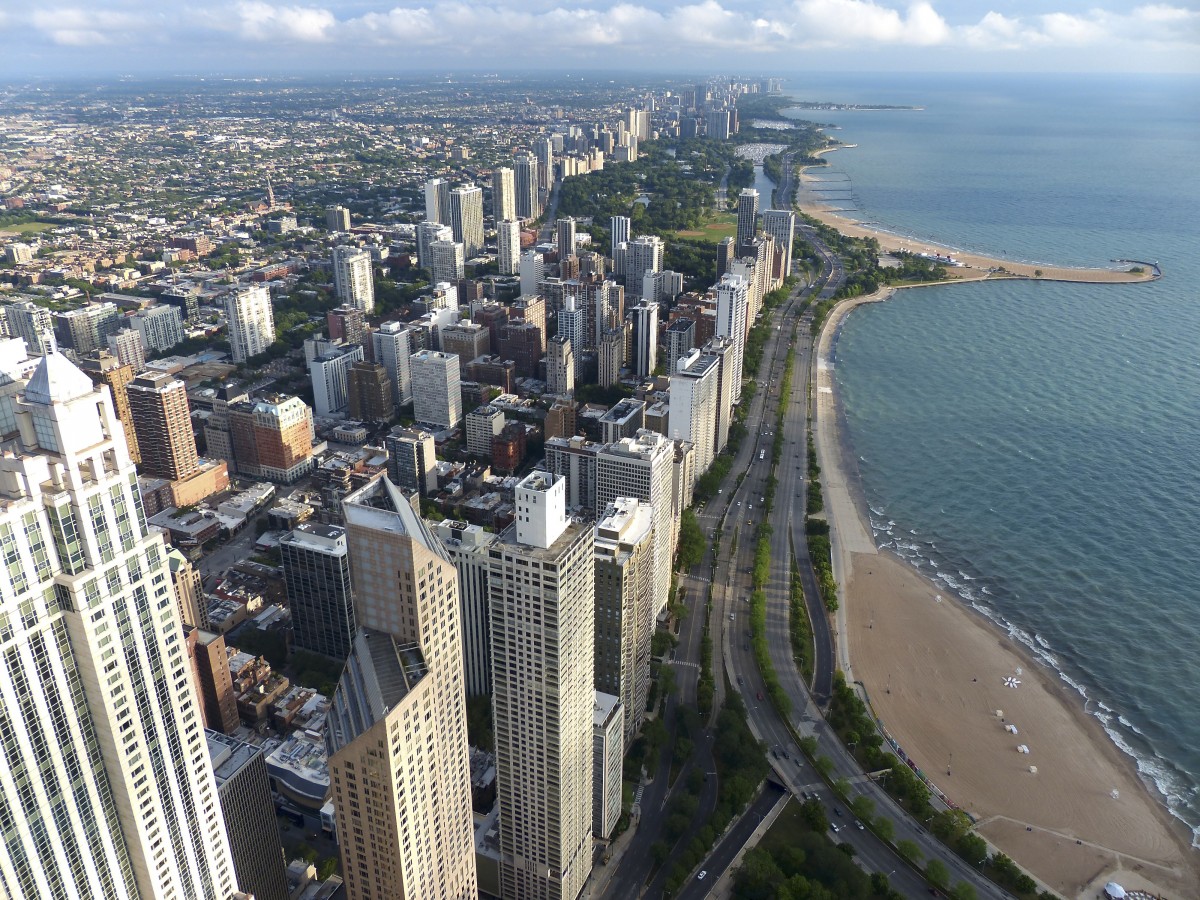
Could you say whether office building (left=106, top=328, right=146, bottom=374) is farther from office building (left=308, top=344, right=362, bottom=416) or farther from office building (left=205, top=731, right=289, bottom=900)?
office building (left=205, top=731, right=289, bottom=900)

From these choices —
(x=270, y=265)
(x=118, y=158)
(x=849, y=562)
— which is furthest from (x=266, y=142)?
(x=849, y=562)

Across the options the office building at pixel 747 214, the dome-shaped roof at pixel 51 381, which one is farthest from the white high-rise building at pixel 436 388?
the office building at pixel 747 214

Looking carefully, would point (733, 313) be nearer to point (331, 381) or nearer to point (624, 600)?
point (331, 381)

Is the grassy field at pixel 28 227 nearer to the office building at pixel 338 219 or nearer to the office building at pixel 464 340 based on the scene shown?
the office building at pixel 338 219

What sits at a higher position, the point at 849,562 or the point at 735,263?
the point at 735,263

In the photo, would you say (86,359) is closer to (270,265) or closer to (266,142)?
(270,265)

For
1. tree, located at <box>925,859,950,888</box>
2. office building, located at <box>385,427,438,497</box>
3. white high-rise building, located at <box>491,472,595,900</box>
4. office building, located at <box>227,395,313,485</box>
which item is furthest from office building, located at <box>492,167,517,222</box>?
tree, located at <box>925,859,950,888</box>
